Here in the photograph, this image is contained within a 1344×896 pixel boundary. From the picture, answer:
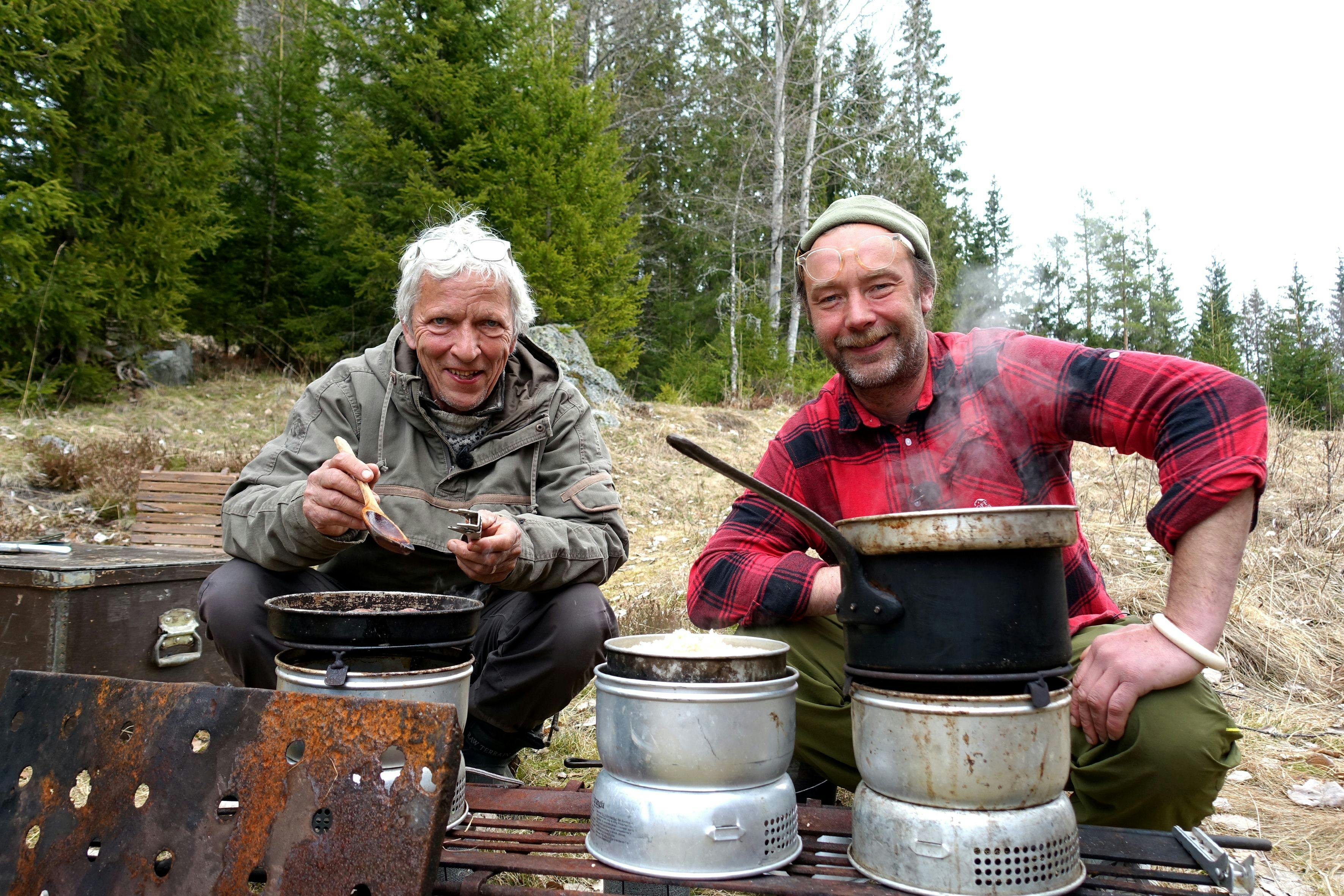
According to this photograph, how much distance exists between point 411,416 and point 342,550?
0.47 m

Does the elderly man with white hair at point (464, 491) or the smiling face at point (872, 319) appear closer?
the smiling face at point (872, 319)

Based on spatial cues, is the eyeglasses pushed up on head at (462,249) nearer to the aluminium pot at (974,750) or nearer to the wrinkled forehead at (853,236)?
the wrinkled forehead at (853,236)

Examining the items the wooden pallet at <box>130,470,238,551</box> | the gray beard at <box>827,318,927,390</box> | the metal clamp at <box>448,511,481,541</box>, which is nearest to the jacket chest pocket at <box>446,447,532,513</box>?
the metal clamp at <box>448,511,481,541</box>

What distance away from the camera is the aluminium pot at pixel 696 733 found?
58.5 inches

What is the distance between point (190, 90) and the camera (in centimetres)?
951

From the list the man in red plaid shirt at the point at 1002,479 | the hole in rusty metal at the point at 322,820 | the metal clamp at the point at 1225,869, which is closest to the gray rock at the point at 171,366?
the man in red plaid shirt at the point at 1002,479

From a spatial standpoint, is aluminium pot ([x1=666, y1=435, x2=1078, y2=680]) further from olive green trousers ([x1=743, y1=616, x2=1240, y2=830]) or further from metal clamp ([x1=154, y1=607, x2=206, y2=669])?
metal clamp ([x1=154, y1=607, x2=206, y2=669])

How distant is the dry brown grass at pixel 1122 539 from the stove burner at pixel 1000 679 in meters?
1.57

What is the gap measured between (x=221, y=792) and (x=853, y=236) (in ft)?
6.19

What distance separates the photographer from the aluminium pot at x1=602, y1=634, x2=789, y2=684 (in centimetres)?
150

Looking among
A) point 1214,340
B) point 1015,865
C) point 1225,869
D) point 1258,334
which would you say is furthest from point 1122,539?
point 1258,334

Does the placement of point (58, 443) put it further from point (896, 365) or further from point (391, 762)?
point (896, 365)

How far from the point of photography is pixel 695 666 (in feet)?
4.91

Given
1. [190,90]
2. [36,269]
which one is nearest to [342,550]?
[36,269]
